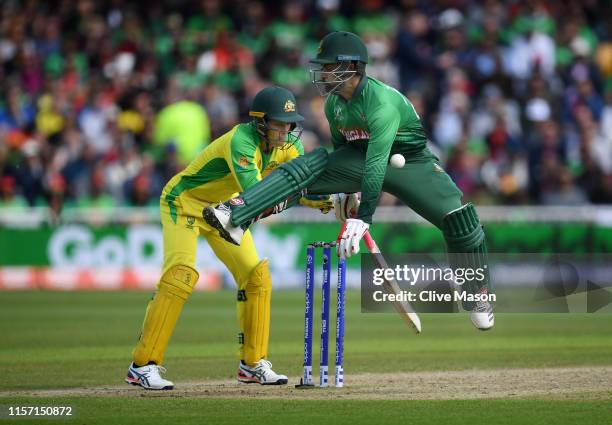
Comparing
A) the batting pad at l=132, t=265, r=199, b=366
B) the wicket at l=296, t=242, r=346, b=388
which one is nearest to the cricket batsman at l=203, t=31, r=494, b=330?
the wicket at l=296, t=242, r=346, b=388

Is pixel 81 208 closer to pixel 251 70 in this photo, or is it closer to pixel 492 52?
pixel 251 70

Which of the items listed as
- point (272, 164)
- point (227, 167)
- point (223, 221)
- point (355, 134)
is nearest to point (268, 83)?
point (272, 164)

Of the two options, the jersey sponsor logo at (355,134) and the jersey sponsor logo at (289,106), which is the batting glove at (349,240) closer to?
the jersey sponsor logo at (355,134)

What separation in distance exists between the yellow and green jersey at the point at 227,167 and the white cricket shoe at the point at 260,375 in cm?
120

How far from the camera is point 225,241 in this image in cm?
886

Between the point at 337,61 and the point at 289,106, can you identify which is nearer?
the point at 337,61

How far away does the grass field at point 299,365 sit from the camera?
757 cm

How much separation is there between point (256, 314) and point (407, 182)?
1413 millimetres

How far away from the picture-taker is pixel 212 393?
334 inches

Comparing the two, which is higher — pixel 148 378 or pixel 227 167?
pixel 227 167

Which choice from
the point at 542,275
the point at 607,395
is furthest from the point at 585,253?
the point at 607,395

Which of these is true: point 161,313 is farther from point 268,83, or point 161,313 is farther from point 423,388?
point 268,83

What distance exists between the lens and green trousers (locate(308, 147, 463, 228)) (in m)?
8.57

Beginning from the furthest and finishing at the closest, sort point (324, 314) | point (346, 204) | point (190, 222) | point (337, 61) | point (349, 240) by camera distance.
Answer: point (346, 204) < point (190, 222) < point (324, 314) < point (337, 61) < point (349, 240)
